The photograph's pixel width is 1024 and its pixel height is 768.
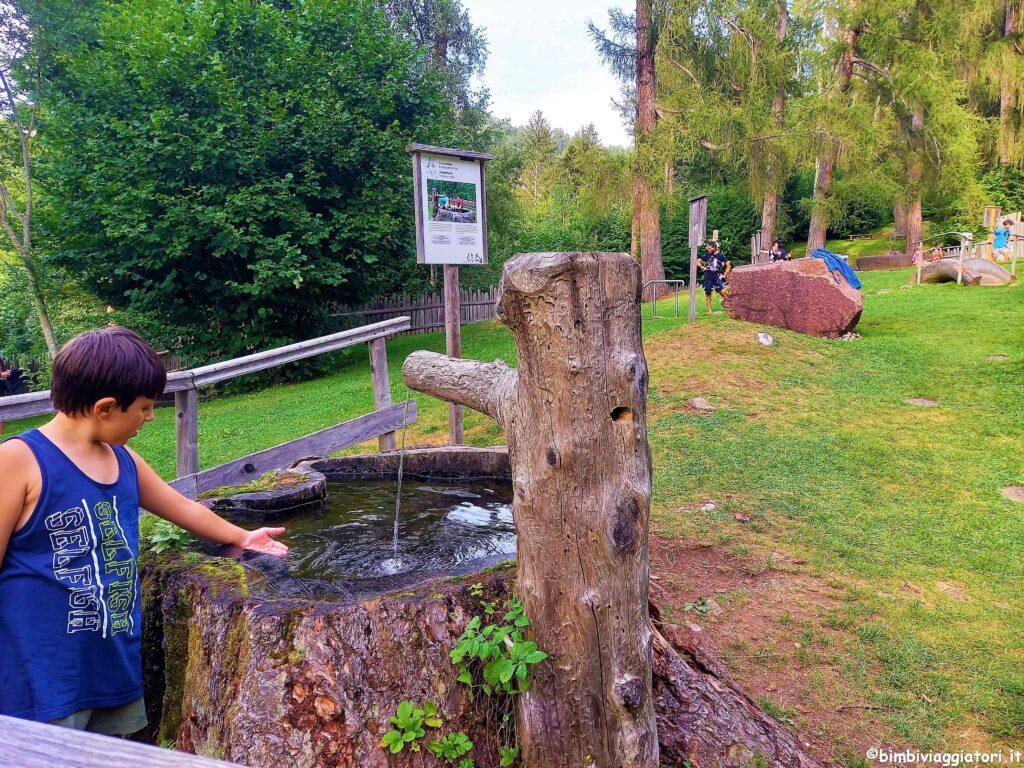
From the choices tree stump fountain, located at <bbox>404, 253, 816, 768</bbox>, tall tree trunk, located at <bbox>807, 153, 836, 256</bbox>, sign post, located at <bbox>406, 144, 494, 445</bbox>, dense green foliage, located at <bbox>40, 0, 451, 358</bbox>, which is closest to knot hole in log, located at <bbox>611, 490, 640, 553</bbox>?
tree stump fountain, located at <bbox>404, 253, 816, 768</bbox>

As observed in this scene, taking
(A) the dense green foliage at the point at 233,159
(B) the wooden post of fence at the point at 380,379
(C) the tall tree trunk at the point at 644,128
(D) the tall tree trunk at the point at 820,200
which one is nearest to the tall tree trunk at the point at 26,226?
(A) the dense green foliage at the point at 233,159

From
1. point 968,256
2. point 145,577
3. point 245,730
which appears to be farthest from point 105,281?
point 968,256

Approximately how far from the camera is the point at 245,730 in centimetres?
207

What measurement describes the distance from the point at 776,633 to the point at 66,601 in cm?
334

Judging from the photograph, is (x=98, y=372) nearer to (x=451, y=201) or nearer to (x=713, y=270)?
(x=451, y=201)

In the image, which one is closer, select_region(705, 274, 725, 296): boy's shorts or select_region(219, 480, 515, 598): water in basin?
select_region(219, 480, 515, 598): water in basin

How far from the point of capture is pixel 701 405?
25.7 ft

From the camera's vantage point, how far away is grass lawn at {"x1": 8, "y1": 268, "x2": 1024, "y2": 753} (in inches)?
130

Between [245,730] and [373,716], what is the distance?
0.39 metres

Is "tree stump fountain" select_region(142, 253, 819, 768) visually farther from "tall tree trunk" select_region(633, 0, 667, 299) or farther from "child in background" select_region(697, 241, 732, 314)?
"tall tree trunk" select_region(633, 0, 667, 299)

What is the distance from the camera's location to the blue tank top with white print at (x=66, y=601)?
164cm

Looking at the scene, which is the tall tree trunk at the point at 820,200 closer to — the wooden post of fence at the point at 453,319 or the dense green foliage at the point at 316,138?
the dense green foliage at the point at 316,138

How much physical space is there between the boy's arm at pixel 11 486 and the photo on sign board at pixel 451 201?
14.3 ft

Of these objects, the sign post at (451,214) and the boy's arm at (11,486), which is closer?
the boy's arm at (11,486)
